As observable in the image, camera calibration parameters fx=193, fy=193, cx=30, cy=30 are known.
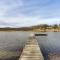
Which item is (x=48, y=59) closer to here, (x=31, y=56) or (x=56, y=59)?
(x=56, y=59)

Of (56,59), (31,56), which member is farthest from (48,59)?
(31,56)

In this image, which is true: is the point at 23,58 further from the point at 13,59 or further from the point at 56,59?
the point at 56,59

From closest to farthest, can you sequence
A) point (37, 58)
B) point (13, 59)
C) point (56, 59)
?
point (37, 58), point (13, 59), point (56, 59)

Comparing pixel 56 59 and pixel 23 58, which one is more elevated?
pixel 23 58

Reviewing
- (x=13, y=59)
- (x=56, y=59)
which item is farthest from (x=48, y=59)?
(x=13, y=59)

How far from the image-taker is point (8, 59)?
85.1 ft

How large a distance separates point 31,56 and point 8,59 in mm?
8044

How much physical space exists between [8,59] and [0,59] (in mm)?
1352

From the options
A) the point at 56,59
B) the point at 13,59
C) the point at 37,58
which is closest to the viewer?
the point at 37,58

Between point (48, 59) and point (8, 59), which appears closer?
point (8, 59)

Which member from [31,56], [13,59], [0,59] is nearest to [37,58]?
[31,56]

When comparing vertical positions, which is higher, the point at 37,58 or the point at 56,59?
the point at 37,58

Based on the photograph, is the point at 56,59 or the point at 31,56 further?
the point at 56,59

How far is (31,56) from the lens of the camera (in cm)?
1862
